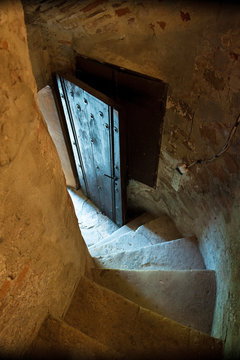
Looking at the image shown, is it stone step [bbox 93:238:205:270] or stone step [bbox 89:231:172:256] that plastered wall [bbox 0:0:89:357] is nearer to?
stone step [bbox 93:238:205:270]

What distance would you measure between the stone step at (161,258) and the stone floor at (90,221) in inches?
42.8

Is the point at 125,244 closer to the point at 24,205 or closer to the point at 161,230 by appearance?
the point at 161,230

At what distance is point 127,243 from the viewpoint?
10.4 feet

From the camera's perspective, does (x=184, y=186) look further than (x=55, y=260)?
Yes

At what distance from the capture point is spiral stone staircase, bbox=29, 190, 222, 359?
128cm

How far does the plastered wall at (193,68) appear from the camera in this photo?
154cm

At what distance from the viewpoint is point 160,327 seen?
4.96ft

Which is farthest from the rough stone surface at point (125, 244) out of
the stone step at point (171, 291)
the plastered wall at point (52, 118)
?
the plastered wall at point (52, 118)

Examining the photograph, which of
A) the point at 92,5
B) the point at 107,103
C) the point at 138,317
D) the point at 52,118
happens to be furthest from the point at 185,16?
the point at 52,118

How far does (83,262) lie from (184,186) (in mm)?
1331

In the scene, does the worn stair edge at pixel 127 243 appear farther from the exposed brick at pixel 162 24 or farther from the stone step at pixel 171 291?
the exposed brick at pixel 162 24

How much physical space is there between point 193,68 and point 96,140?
1293mm

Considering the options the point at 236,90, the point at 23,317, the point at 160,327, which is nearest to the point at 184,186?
the point at 236,90

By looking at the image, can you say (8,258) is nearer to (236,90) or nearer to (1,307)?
(1,307)
